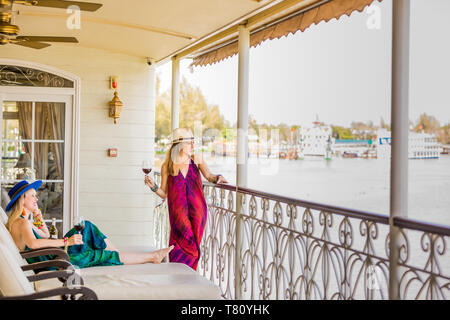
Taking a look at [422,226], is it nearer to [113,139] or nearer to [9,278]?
[9,278]

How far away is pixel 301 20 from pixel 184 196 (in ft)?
6.45

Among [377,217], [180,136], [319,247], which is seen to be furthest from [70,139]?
[377,217]

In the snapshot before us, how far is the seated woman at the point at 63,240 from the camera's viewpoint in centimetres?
399

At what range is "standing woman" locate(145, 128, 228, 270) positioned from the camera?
5.11 metres

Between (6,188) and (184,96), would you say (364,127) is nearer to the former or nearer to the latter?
(184,96)

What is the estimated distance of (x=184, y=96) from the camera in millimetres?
28000

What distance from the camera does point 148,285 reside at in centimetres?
348

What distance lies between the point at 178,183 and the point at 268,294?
56.3 inches

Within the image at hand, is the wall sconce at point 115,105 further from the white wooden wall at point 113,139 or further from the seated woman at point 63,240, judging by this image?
the seated woman at point 63,240

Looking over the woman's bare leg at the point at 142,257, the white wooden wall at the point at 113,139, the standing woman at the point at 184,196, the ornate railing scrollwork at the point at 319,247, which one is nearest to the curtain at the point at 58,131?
the white wooden wall at the point at 113,139

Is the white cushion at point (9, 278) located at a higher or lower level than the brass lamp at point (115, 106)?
lower

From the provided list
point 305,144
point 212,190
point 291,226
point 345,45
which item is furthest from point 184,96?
point 291,226

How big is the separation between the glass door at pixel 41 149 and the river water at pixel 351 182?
31.2 m
